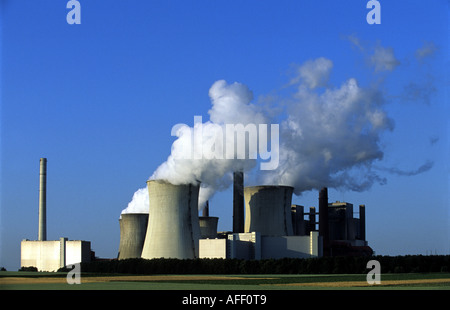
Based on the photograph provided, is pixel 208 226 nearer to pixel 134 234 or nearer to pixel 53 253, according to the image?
pixel 134 234

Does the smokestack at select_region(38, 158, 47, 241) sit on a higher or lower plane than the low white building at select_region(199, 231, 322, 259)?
higher

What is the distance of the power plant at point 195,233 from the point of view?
53.9m

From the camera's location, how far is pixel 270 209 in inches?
2422

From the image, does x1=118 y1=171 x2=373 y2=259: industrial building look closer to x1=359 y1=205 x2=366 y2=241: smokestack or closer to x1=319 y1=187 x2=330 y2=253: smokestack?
x1=319 y1=187 x2=330 y2=253: smokestack

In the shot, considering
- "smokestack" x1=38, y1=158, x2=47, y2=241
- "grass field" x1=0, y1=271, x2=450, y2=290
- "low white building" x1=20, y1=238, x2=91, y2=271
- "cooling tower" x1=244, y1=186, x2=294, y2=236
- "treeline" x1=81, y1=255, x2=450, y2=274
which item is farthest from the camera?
"smokestack" x1=38, y1=158, x2=47, y2=241

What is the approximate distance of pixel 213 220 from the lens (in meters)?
69.0

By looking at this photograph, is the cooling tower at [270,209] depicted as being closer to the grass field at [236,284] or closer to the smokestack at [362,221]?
the grass field at [236,284]

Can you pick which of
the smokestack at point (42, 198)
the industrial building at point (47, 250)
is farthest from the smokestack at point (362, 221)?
the smokestack at point (42, 198)

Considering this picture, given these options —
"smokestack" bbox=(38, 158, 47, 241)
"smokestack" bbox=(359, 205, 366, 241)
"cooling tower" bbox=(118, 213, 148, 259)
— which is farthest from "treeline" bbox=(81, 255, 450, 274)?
"smokestack" bbox=(359, 205, 366, 241)

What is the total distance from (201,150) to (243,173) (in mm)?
9616

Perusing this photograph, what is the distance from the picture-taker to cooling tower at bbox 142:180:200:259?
53.3 meters

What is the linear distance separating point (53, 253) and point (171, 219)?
18739mm
